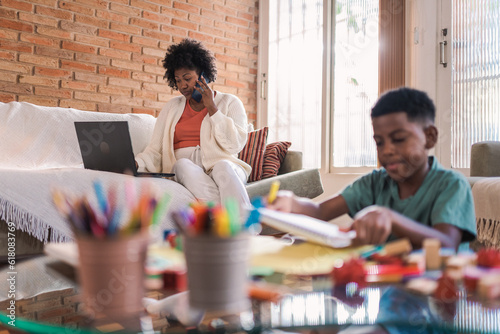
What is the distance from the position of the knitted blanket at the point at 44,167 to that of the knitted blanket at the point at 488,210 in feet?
3.88

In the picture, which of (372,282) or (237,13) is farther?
(237,13)

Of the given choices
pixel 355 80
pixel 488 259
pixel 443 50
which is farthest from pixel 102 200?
pixel 355 80

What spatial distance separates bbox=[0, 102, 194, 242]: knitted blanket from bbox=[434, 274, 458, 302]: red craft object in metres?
1.32

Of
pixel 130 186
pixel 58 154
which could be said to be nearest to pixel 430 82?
pixel 58 154

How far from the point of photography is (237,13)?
4363 mm

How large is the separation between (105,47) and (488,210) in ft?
9.69

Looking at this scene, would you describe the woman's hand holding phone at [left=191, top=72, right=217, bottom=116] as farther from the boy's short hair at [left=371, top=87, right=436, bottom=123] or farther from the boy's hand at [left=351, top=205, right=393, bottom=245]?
the boy's hand at [left=351, top=205, right=393, bottom=245]

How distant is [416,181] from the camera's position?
0.83m

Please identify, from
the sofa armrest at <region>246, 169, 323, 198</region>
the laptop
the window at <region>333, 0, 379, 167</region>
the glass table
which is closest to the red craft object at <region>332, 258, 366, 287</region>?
the glass table

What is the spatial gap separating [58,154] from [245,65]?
2.35 metres

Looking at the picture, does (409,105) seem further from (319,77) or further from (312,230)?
(319,77)

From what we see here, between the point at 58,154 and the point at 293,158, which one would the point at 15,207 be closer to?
the point at 58,154

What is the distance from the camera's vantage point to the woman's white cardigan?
7.73ft

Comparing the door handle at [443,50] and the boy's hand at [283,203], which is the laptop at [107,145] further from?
the door handle at [443,50]
